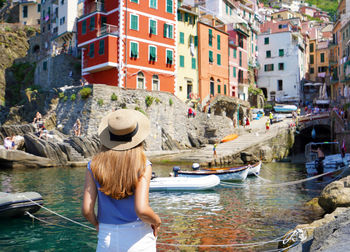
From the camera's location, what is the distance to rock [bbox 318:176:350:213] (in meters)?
10.5

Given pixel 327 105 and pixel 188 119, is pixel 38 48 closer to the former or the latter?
pixel 188 119

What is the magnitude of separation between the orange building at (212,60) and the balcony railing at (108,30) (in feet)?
39.9

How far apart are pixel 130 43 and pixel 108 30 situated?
7.89 ft

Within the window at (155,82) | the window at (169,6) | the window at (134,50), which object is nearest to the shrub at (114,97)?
the window at (134,50)

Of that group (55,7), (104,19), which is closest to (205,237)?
(104,19)

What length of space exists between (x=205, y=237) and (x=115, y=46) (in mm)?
26810

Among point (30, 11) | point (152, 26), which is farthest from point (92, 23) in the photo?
point (30, 11)

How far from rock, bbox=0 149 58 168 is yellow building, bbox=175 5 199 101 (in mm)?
17343

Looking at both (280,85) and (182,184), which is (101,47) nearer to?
(182,184)

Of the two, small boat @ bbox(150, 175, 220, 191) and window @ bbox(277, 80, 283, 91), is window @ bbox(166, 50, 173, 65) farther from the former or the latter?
window @ bbox(277, 80, 283, 91)

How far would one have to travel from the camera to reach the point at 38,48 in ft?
178

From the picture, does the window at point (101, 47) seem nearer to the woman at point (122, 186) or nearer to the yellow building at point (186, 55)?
the yellow building at point (186, 55)

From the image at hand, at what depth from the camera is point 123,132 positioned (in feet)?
9.50

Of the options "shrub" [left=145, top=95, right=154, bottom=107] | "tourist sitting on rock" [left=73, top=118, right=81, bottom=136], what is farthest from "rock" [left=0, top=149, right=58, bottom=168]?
"shrub" [left=145, top=95, right=154, bottom=107]
